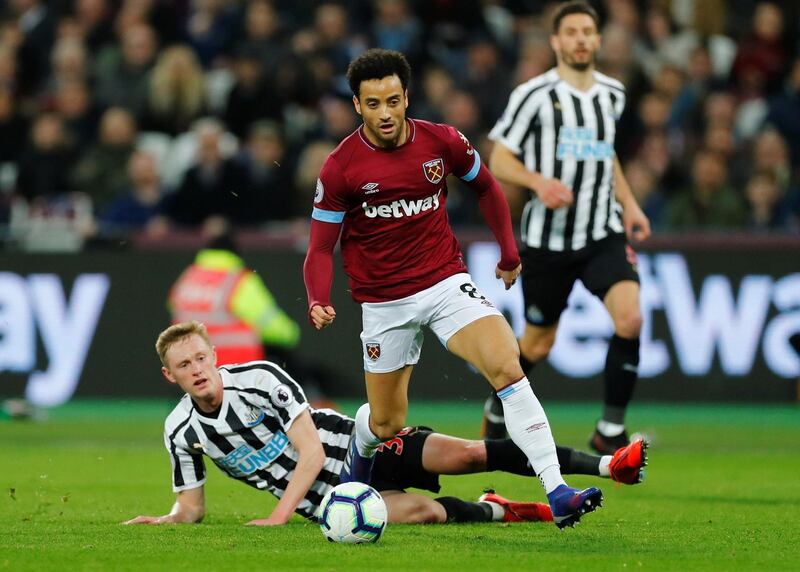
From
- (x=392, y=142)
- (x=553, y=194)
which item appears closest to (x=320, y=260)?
(x=392, y=142)

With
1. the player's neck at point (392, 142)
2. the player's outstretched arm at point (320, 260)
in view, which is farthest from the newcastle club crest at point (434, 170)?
the player's outstretched arm at point (320, 260)

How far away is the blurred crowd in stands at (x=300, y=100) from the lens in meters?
14.4

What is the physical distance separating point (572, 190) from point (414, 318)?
2360 mm

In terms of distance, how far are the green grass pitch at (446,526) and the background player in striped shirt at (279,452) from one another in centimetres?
15

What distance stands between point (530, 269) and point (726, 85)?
24.2 ft

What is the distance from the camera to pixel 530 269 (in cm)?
880

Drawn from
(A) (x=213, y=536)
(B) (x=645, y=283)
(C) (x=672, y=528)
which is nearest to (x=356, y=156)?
(A) (x=213, y=536)

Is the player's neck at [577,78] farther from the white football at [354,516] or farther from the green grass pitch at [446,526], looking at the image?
the white football at [354,516]

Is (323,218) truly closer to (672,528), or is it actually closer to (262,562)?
(262,562)

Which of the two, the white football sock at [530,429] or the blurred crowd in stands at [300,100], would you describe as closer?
the white football sock at [530,429]

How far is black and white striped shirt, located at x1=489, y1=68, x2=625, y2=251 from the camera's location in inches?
342

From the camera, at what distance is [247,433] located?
6797 mm

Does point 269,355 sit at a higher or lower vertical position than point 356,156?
lower

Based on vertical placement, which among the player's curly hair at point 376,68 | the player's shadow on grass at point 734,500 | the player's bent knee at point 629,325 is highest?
the player's curly hair at point 376,68
